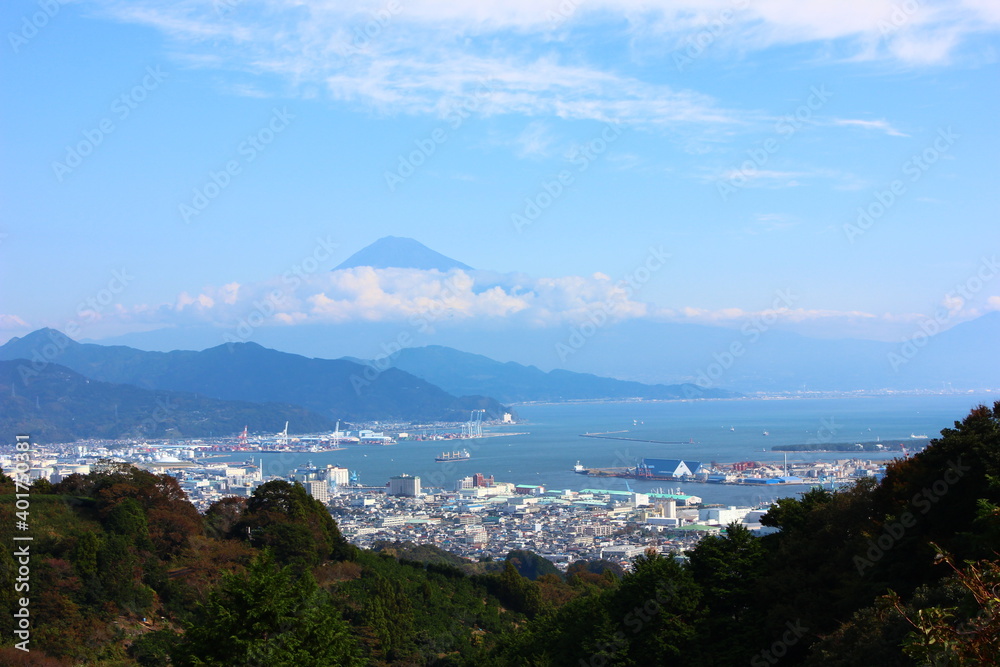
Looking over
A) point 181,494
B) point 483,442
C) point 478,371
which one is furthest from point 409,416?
point 181,494

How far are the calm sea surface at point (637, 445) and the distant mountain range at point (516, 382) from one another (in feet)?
82.2

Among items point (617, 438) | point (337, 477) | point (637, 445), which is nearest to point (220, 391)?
point (617, 438)

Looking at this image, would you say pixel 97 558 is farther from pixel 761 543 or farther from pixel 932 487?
pixel 932 487

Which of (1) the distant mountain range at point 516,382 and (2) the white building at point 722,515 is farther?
(1) the distant mountain range at point 516,382

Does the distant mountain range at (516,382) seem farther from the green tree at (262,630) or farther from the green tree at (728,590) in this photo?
the green tree at (262,630)

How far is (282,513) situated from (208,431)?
58372 mm

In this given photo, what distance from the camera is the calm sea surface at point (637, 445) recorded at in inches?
1941

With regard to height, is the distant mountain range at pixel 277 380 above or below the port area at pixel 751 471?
above

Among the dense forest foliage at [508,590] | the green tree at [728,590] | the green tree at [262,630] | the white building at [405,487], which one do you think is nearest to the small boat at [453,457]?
the white building at [405,487]

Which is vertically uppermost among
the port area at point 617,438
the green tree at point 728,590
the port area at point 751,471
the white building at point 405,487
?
the green tree at point 728,590

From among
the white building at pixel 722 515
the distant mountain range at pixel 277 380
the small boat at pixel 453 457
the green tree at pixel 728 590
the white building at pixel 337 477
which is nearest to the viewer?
the green tree at pixel 728 590

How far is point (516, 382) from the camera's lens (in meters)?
138

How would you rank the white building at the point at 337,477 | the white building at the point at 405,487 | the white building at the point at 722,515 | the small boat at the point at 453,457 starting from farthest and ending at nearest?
the small boat at the point at 453,457 < the white building at the point at 337,477 < the white building at the point at 405,487 < the white building at the point at 722,515

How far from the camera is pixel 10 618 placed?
10.3 m
